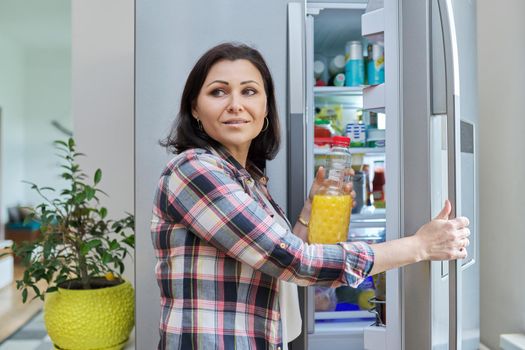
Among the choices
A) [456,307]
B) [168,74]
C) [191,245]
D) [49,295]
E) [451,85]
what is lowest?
[49,295]

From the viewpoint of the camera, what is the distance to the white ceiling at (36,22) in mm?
4466

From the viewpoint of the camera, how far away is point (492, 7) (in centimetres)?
120

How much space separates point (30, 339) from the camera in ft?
8.65

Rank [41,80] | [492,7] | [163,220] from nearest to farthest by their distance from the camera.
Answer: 1. [163,220]
2. [492,7]
3. [41,80]

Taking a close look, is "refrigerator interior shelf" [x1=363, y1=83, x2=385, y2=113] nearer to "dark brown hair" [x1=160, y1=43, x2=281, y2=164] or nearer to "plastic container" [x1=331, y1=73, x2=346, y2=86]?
"dark brown hair" [x1=160, y1=43, x2=281, y2=164]

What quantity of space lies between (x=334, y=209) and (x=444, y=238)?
0.25 meters

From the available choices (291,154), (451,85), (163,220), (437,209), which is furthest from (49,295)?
(451,85)

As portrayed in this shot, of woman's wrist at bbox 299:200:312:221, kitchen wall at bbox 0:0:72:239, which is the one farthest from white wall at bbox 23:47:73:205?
woman's wrist at bbox 299:200:312:221

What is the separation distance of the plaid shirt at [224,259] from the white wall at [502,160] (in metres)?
0.55

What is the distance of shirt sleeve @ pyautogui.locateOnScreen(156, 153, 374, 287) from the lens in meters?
0.83

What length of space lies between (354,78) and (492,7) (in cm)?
80

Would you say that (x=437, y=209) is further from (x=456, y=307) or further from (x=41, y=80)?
(x=41, y=80)

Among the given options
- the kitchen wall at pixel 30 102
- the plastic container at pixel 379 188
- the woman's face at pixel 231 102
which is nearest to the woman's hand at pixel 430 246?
the woman's face at pixel 231 102

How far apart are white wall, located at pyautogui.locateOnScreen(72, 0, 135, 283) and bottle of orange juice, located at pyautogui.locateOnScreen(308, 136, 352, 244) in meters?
1.12
